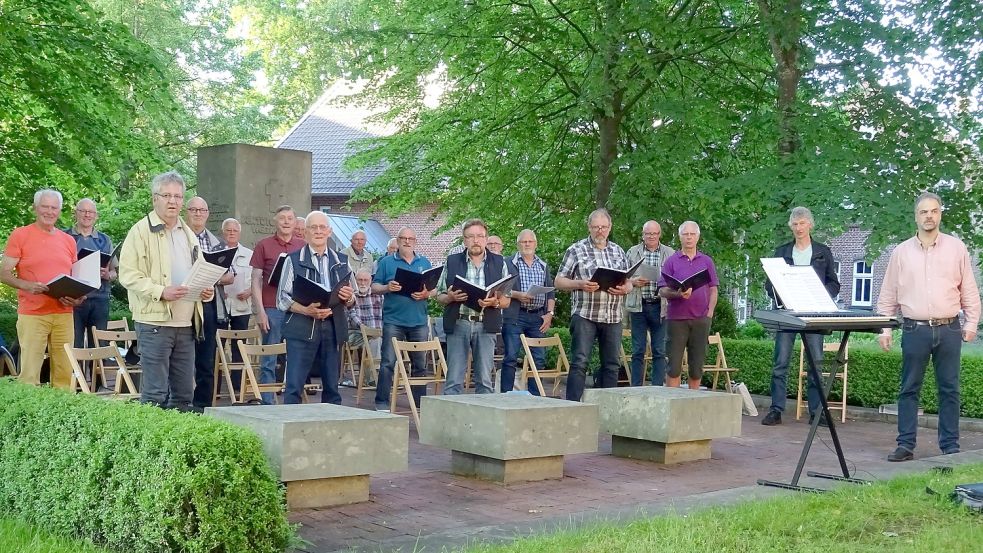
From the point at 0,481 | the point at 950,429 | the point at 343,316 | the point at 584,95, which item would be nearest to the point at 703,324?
the point at 950,429

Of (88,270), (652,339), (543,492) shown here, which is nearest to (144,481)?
(543,492)

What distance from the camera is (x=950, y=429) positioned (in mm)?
8531

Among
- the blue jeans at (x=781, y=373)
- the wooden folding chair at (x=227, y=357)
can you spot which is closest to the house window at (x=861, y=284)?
the blue jeans at (x=781, y=373)

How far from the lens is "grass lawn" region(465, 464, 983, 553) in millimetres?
5109

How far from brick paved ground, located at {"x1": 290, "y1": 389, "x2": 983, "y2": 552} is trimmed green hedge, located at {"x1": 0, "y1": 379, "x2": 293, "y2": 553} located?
0.61 meters

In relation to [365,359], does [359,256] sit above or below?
above

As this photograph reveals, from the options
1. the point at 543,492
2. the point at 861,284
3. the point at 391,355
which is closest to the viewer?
the point at 543,492

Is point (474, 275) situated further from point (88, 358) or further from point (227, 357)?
point (88, 358)

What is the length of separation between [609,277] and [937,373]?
2.98m

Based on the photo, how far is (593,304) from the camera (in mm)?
10250

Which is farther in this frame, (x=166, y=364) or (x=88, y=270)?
(x=88, y=270)

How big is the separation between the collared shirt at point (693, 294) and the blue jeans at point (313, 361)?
11.7 feet

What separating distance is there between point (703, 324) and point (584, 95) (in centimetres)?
469

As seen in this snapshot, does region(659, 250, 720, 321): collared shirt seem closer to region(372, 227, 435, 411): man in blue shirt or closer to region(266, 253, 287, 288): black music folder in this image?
region(372, 227, 435, 411): man in blue shirt
